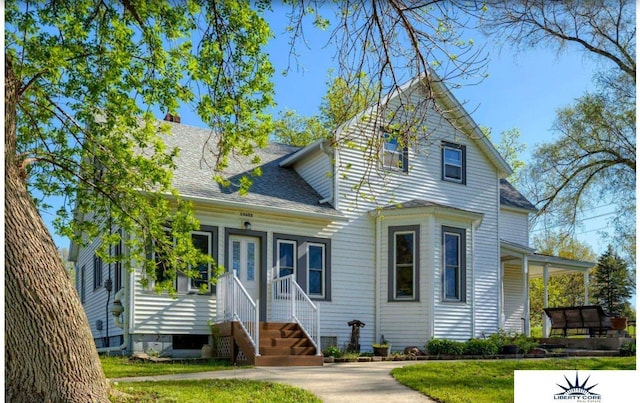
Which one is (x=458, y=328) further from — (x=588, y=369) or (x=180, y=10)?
(x=180, y=10)

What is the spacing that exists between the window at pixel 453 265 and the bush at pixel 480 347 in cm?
111

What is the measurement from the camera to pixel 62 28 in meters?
8.16

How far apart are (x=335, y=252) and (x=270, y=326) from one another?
245cm

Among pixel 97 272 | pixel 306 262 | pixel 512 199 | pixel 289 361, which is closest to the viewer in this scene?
pixel 289 361

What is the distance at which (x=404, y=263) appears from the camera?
14.0 meters

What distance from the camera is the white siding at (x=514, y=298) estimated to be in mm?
18531

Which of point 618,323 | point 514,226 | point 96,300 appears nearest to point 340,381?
point 96,300

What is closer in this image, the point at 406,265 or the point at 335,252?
the point at 335,252

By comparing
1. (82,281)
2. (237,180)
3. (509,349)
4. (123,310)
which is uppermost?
(237,180)

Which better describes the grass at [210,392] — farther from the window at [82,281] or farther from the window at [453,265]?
the window at [82,281]

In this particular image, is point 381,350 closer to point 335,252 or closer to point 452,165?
point 335,252

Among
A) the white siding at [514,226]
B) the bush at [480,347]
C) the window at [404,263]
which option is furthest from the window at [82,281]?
the white siding at [514,226]

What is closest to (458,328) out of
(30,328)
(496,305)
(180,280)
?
(496,305)

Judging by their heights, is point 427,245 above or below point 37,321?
above
